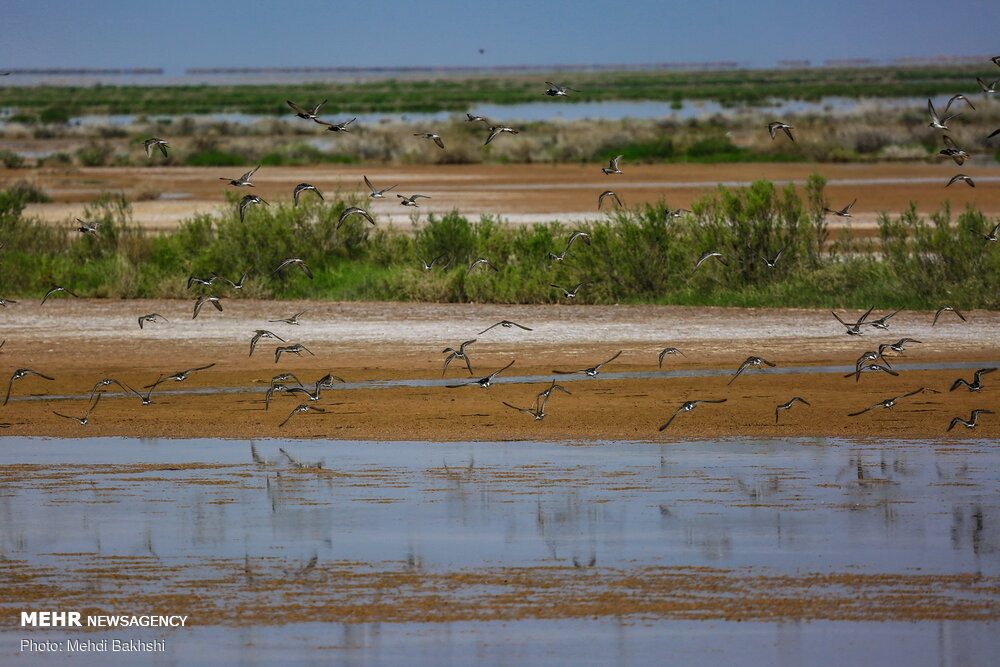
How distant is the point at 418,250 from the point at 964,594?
67.6ft

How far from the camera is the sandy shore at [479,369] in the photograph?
54.1ft

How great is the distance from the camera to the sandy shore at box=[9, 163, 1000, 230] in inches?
1737

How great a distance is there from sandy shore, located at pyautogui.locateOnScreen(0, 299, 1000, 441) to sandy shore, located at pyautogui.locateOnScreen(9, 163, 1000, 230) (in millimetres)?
12162

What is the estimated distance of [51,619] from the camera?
9328 millimetres

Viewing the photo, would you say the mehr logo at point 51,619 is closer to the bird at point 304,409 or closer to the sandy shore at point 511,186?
the bird at point 304,409

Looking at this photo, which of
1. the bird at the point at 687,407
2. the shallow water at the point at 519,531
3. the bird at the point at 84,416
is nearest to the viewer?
the shallow water at the point at 519,531

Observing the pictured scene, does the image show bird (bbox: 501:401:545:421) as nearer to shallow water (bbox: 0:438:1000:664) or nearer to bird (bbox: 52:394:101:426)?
shallow water (bbox: 0:438:1000:664)

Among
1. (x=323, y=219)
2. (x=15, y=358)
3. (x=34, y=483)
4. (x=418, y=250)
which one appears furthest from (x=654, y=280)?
(x=34, y=483)

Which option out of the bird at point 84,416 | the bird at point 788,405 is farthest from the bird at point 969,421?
the bird at point 84,416

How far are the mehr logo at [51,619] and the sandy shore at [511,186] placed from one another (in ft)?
91.0

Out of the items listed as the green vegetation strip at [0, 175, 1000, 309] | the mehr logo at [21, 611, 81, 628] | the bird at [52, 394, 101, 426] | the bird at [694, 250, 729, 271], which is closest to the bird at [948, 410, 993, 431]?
the bird at [694, 250, 729, 271]

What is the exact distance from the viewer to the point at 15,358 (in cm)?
2253

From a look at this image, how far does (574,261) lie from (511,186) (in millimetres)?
28149

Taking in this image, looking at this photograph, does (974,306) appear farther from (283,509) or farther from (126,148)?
(126,148)
